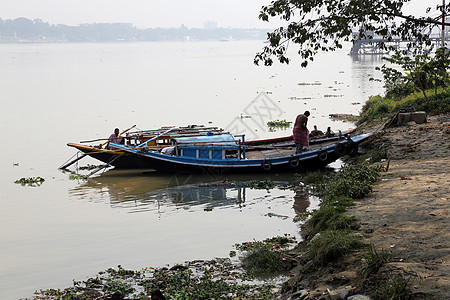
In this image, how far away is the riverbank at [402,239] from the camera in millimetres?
7547

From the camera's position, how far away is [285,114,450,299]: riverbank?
755cm

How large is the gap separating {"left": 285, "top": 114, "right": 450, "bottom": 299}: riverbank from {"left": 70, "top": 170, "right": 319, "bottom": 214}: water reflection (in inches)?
136

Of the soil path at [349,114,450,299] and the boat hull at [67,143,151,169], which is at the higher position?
the soil path at [349,114,450,299]

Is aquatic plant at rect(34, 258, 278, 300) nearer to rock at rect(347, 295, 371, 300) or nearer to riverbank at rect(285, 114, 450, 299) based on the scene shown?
riverbank at rect(285, 114, 450, 299)

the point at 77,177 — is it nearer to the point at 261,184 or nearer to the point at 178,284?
the point at 261,184

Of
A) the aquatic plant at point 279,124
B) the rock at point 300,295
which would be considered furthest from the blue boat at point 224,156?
the aquatic plant at point 279,124

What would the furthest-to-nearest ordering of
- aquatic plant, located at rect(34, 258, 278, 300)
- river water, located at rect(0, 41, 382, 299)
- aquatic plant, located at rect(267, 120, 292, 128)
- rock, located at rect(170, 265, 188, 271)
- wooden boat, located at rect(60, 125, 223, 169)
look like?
aquatic plant, located at rect(267, 120, 292, 128) → wooden boat, located at rect(60, 125, 223, 169) → river water, located at rect(0, 41, 382, 299) → rock, located at rect(170, 265, 188, 271) → aquatic plant, located at rect(34, 258, 278, 300)

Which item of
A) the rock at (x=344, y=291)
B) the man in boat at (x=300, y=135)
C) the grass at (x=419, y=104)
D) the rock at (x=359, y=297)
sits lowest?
the rock at (x=344, y=291)

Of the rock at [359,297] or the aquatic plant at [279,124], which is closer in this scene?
the rock at [359,297]

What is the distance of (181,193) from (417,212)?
375 inches

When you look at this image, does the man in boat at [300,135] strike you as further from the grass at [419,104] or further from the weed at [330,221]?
the weed at [330,221]

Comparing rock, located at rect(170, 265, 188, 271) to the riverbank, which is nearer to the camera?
the riverbank

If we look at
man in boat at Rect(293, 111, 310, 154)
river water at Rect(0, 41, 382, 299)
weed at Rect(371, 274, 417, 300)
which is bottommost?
river water at Rect(0, 41, 382, 299)

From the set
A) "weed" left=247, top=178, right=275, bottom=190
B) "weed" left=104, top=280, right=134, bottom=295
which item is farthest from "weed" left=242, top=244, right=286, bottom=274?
"weed" left=247, top=178, right=275, bottom=190
